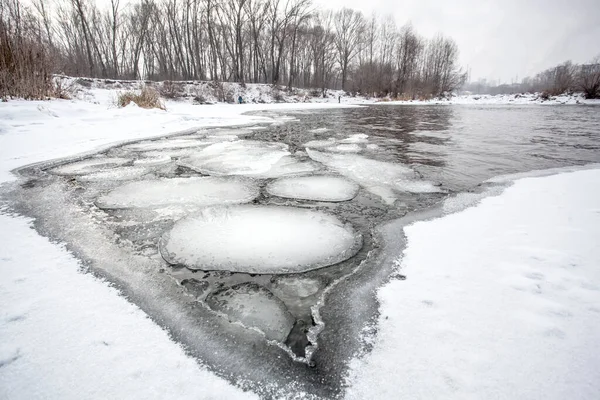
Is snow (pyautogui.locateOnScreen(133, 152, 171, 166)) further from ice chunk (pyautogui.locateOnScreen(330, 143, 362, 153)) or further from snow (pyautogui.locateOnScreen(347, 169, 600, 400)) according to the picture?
snow (pyautogui.locateOnScreen(347, 169, 600, 400))

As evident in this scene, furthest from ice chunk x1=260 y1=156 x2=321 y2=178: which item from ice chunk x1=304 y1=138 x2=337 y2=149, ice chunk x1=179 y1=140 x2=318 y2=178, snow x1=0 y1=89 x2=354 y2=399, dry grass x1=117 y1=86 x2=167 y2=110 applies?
dry grass x1=117 y1=86 x2=167 y2=110

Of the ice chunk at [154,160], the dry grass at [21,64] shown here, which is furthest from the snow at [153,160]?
the dry grass at [21,64]

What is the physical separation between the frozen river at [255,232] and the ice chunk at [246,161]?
0.08 ft

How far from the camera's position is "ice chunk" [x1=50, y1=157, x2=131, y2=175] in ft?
9.27

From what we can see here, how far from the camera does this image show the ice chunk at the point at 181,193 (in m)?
2.08

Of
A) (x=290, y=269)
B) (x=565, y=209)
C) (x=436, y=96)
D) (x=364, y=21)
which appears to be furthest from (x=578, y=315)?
(x=364, y=21)

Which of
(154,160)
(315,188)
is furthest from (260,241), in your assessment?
(154,160)

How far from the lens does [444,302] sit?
1.06m

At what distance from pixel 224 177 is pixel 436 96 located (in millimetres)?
33958

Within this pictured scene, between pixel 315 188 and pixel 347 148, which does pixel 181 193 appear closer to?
pixel 315 188

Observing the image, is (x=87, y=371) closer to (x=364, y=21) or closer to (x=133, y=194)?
(x=133, y=194)

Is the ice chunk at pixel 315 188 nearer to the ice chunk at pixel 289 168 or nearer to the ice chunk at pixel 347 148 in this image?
the ice chunk at pixel 289 168

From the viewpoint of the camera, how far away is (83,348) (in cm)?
84

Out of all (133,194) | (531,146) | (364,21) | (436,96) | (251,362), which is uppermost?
(364,21)
